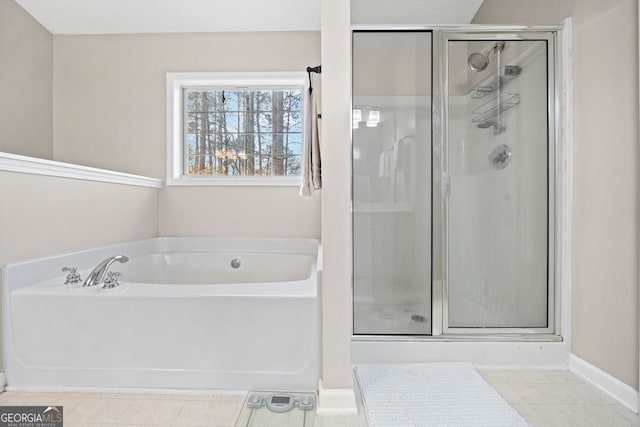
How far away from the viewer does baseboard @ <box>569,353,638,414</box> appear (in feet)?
4.78

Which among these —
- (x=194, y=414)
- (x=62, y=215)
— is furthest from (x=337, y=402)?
(x=62, y=215)

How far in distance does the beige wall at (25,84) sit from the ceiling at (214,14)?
14cm

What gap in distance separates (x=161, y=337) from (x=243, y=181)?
1572mm

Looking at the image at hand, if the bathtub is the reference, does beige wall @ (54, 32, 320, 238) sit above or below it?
above

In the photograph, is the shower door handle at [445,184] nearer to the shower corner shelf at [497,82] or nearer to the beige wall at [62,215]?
the shower corner shelf at [497,82]

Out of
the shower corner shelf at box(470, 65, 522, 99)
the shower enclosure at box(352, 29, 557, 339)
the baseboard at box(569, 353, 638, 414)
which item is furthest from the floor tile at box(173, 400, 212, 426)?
the shower corner shelf at box(470, 65, 522, 99)

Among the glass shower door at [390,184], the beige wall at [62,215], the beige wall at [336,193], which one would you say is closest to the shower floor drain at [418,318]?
the glass shower door at [390,184]

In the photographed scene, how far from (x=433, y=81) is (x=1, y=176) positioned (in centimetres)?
215

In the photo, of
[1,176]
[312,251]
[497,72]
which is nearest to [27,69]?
[1,176]

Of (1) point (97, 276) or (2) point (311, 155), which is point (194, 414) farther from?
(2) point (311, 155)

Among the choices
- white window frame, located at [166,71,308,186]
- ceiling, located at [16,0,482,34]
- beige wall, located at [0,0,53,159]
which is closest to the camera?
beige wall, located at [0,0,53,159]

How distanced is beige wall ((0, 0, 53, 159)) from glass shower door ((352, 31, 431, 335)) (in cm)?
241

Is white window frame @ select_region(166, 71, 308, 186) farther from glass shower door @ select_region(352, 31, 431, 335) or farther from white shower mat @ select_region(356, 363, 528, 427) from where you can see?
white shower mat @ select_region(356, 363, 528, 427)

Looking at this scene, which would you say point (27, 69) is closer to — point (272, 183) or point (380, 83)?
point (272, 183)
